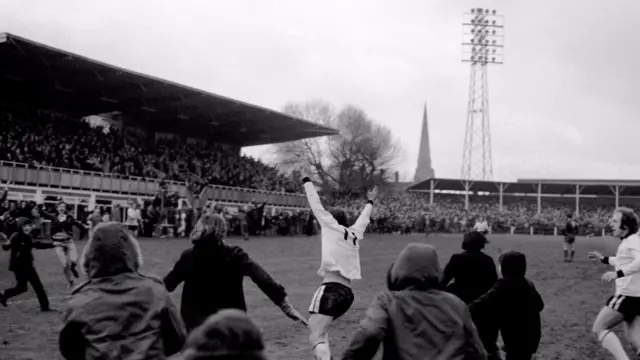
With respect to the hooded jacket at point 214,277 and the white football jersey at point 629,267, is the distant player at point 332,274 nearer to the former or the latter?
the hooded jacket at point 214,277

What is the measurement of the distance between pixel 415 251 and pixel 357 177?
210 feet

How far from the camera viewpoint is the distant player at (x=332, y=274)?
20.1ft

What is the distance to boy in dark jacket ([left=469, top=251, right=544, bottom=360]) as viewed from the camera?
524cm

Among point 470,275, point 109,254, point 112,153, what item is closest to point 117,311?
point 109,254

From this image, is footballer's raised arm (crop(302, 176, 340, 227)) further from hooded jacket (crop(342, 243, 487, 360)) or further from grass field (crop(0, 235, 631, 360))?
hooded jacket (crop(342, 243, 487, 360))

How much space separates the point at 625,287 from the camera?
646cm

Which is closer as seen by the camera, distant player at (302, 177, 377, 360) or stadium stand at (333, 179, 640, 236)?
distant player at (302, 177, 377, 360)

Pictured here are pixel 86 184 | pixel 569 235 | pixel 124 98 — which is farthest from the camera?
pixel 124 98

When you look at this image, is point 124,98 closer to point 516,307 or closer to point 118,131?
point 118,131

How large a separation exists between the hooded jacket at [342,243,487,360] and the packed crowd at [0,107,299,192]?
2753 cm

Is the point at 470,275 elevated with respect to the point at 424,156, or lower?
lower

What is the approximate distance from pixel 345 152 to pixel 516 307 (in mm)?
62873

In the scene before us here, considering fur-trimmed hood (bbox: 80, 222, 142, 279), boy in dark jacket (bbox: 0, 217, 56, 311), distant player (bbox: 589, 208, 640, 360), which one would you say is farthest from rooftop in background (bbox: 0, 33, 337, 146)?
fur-trimmed hood (bbox: 80, 222, 142, 279)

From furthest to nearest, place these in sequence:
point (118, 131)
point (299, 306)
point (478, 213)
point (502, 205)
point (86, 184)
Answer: point (502, 205) → point (478, 213) → point (118, 131) → point (86, 184) → point (299, 306)
